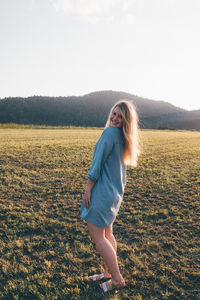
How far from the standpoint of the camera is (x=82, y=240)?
12.5 feet

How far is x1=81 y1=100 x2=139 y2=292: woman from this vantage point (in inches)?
89.5

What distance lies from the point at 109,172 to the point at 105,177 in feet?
0.24

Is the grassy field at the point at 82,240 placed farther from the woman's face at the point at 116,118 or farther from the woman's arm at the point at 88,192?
the woman's face at the point at 116,118

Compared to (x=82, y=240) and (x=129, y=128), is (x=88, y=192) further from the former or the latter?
(x=82, y=240)

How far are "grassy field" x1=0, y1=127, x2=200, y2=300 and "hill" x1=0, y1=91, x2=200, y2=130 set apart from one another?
84.7 metres

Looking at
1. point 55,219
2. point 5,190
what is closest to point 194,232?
point 55,219

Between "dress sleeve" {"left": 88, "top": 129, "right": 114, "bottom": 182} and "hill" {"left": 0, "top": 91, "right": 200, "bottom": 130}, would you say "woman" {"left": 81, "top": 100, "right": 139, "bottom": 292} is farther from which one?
"hill" {"left": 0, "top": 91, "right": 200, "bottom": 130}

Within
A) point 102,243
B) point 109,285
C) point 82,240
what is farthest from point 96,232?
point 82,240

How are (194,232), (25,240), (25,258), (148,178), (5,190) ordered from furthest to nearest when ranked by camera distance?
(148,178)
(5,190)
(194,232)
(25,240)
(25,258)

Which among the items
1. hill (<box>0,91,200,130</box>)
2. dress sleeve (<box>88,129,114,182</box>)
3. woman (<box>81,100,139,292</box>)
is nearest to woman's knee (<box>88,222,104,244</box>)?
woman (<box>81,100,139,292</box>)

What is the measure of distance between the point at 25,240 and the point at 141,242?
6.88ft

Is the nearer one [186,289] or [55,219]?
[186,289]

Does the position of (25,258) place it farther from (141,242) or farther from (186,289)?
(186,289)

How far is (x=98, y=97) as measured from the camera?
130750 mm
